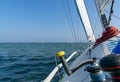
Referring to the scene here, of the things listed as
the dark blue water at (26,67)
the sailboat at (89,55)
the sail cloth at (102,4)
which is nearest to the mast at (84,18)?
the sailboat at (89,55)

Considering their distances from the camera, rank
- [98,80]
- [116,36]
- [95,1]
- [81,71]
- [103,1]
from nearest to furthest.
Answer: [98,80]
[116,36]
[81,71]
[95,1]
[103,1]

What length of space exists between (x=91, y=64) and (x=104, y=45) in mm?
1143

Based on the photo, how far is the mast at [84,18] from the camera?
397 centimetres

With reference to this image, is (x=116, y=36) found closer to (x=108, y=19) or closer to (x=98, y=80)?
(x=98, y=80)

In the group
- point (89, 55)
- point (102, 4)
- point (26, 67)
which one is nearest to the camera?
point (89, 55)

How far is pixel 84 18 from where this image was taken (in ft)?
13.7

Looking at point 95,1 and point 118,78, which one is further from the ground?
point 95,1

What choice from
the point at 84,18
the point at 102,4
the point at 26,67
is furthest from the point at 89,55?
the point at 26,67

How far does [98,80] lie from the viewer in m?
1.48

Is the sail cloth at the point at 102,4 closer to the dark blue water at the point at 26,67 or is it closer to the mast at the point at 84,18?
the mast at the point at 84,18

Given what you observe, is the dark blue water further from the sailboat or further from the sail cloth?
the sail cloth

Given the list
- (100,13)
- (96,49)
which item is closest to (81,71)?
(96,49)

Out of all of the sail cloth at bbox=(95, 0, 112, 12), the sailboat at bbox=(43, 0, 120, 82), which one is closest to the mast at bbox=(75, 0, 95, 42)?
the sailboat at bbox=(43, 0, 120, 82)

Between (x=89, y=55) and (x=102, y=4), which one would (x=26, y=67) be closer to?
(x=102, y=4)
